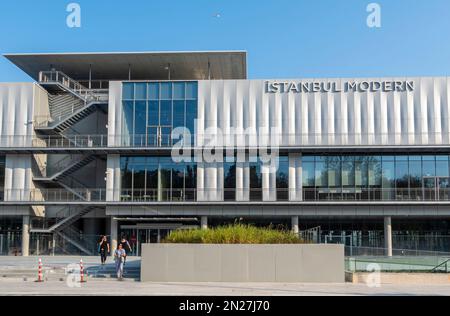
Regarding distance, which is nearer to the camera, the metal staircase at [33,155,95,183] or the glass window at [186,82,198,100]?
the metal staircase at [33,155,95,183]

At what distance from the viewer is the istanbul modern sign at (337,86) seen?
4259 centimetres

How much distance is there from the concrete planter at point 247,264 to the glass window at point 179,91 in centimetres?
2334

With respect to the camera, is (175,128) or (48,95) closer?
(175,128)

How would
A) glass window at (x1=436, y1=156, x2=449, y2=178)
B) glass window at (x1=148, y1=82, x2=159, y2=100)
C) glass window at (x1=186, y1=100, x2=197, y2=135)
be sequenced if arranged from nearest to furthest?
glass window at (x1=436, y1=156, x2=449, y2=178)
glass window at (x1=186, y1=100, x2=197, y2=135)
glass window at (x1=148, y1=82, x2=159, y2=100)

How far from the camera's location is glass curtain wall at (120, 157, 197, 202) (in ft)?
141

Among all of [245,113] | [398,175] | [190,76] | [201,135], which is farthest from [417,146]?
[190,76]

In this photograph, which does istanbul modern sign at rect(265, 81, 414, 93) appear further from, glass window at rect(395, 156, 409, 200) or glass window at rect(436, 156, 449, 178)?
glass window at rect(436, 156, 449, 178)

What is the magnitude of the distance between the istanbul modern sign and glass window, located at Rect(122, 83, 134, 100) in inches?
410

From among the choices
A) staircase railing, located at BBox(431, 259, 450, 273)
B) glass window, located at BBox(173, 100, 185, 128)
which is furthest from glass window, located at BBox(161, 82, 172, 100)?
staircase railing, located at BBox(431, 259, 450, 273)

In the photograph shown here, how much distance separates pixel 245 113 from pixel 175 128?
5434 mm

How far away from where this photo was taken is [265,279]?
70.7ft

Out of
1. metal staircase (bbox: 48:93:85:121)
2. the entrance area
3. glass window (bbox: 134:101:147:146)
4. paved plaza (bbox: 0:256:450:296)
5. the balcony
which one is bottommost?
paved plaza (bbox: 0:256:450:296)

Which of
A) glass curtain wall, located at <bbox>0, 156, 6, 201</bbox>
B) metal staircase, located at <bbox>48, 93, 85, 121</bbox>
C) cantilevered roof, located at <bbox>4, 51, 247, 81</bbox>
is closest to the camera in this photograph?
glass curtain wall, located at <bbox>0, 156, 6, 201</bbox>

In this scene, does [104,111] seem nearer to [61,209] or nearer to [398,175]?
[61,209]
